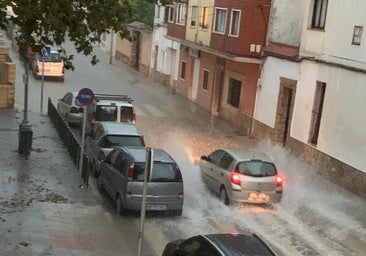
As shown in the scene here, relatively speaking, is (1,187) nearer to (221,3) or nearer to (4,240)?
(4,240)

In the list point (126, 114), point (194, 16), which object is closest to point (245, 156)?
point (126, 114)

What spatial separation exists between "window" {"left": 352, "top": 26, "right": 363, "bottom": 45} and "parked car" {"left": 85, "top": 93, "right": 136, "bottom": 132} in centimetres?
848

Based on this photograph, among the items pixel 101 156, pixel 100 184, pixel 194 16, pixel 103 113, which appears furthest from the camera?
pixel 194 16

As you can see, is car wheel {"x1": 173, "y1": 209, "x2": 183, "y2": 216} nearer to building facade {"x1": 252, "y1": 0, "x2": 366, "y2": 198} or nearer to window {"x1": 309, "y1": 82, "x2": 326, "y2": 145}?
building facade {"x1": 252, "y1": 0, "x2": 366, "y2": 198}

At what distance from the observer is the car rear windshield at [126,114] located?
78.0 ft

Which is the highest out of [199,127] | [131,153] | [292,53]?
[292,53]

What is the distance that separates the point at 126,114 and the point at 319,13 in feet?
26.5

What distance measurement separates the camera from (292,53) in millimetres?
25078

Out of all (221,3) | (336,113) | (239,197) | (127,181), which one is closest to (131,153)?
(127,181)

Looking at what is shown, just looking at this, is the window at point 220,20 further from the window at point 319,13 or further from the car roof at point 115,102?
the car roof at point 115,102

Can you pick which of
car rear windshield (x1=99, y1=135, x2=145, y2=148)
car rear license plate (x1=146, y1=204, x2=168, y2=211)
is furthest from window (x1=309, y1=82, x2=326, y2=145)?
car rear license plate (x1=146, y1=204, x2=168, y2=211)

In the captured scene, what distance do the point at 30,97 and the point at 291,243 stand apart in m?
21.7

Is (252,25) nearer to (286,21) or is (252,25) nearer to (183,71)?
(286,21)

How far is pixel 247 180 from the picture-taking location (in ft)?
54.6
